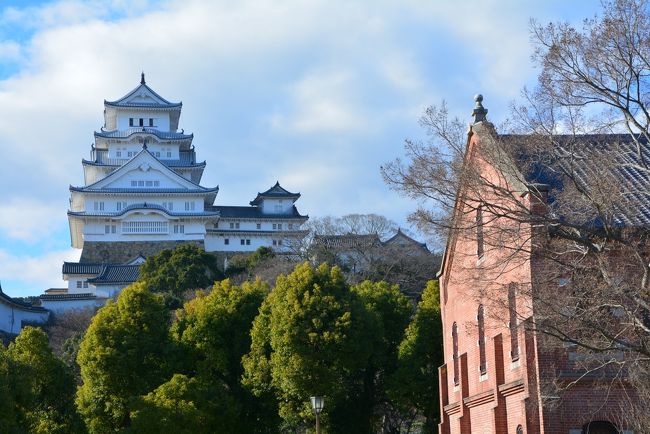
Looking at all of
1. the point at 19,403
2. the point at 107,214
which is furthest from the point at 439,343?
the point at 107,214

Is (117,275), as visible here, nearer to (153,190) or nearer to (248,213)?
(153,190)

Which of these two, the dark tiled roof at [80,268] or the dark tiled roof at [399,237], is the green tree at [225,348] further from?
the dark tiled roof at [80,268]

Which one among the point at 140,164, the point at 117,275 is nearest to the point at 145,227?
the point at 140,164

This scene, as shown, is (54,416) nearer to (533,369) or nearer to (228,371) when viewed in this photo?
(228,371)

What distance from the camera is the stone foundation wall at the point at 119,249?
80.2 meters

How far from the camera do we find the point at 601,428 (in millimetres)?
20688

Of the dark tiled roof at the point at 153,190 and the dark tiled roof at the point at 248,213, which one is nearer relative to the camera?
the dark tiled roof at the point at 153,190

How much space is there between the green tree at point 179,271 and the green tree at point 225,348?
22335 mm

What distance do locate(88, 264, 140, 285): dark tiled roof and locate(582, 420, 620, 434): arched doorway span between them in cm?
5347

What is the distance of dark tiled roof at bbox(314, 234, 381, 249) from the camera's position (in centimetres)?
6506

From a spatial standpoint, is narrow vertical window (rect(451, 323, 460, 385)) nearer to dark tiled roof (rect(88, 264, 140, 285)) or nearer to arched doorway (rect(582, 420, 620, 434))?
arched doorway (rect(582, 420, 620, 434))

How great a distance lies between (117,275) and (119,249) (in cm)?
954

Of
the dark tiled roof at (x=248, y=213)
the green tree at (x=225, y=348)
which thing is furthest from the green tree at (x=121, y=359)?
the dark tiled roof at (x=248, y=213)

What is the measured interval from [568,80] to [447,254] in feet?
42.0
